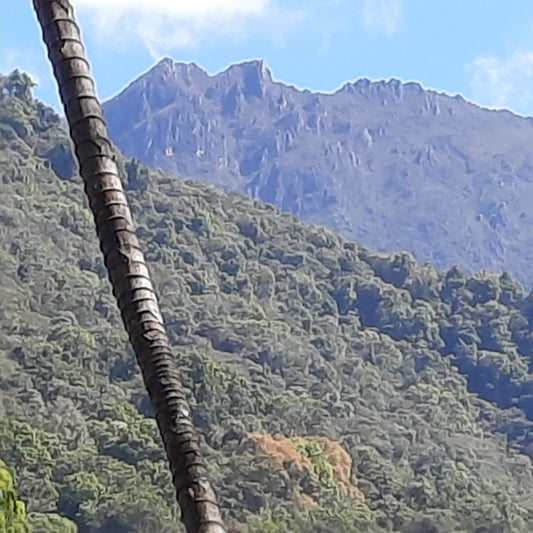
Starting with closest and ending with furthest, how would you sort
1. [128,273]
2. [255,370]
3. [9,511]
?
[128,273] < [9,511] < [255,370]

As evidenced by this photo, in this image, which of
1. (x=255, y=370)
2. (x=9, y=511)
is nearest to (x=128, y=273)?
(x=9, y=511)

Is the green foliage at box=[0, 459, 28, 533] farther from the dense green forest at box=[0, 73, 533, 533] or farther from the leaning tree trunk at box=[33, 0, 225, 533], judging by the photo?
the leaning tree trunk at box=[33, 0, 225, 533]

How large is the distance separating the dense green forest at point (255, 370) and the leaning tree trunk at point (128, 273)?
1599cm

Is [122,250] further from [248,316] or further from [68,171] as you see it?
[68,171]

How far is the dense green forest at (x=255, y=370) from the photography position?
4012 centimetres

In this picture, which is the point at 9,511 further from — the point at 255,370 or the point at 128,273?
the point at 255,370

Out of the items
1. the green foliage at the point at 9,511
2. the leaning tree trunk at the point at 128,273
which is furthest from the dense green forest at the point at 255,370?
the leaning tree trunk at the point at 128,273

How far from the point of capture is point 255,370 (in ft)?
188

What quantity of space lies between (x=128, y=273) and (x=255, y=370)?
53.9m

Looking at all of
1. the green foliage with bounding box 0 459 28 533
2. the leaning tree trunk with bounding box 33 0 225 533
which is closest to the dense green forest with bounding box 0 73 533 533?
the green foliage with bounding box 0 459 28 533

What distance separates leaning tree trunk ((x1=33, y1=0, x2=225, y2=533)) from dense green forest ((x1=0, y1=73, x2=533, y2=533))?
16.0 metres

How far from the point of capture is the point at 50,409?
44906mm

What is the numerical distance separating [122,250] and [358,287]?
233 ft

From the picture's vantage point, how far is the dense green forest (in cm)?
4012
